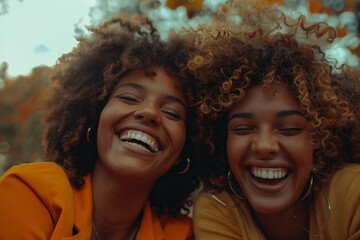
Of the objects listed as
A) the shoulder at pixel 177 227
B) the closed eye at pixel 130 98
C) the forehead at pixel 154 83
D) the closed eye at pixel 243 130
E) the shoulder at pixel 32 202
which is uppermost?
the forehead at pixel 154 83

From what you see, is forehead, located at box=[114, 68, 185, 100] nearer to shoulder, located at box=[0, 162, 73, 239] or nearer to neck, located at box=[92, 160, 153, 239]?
neck, located at box=[92, 160, 153, 239]

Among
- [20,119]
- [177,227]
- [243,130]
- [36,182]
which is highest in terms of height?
[243,130]

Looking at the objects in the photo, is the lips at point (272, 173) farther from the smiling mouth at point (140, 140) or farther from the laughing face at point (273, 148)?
the smiling mouth at point (140, 140)

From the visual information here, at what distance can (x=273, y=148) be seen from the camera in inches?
114

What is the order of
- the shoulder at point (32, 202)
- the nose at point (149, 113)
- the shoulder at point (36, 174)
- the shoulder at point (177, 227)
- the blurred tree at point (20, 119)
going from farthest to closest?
1. the blurred tree at point (20, 119)
2. the shoulder at point (177, 227)
3. the nose at point (149, 113)
4. the shoulder at point (36, 174)
5. the shoulder at point (32, 202)

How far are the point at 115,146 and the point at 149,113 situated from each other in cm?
31

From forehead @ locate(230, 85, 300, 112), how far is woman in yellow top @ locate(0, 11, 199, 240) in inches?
18.1

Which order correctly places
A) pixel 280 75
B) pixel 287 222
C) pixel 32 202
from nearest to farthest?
1. pixel 32 202
2. pixel 280 75
3. pixel 287 222

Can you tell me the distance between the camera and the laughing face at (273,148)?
2.94m

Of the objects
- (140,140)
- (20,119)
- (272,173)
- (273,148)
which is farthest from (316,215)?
(20,119)

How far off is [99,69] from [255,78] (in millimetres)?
1152

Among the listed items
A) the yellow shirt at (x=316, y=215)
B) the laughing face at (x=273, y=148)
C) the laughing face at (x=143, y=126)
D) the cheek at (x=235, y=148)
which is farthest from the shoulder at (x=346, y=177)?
the laughing face at (x=143, y=126)

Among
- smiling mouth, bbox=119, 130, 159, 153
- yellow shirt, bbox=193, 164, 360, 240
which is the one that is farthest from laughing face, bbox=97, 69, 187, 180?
yellow shirt, bbox=193, 164, 360, 240

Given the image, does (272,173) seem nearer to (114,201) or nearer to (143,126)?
(143,126)
